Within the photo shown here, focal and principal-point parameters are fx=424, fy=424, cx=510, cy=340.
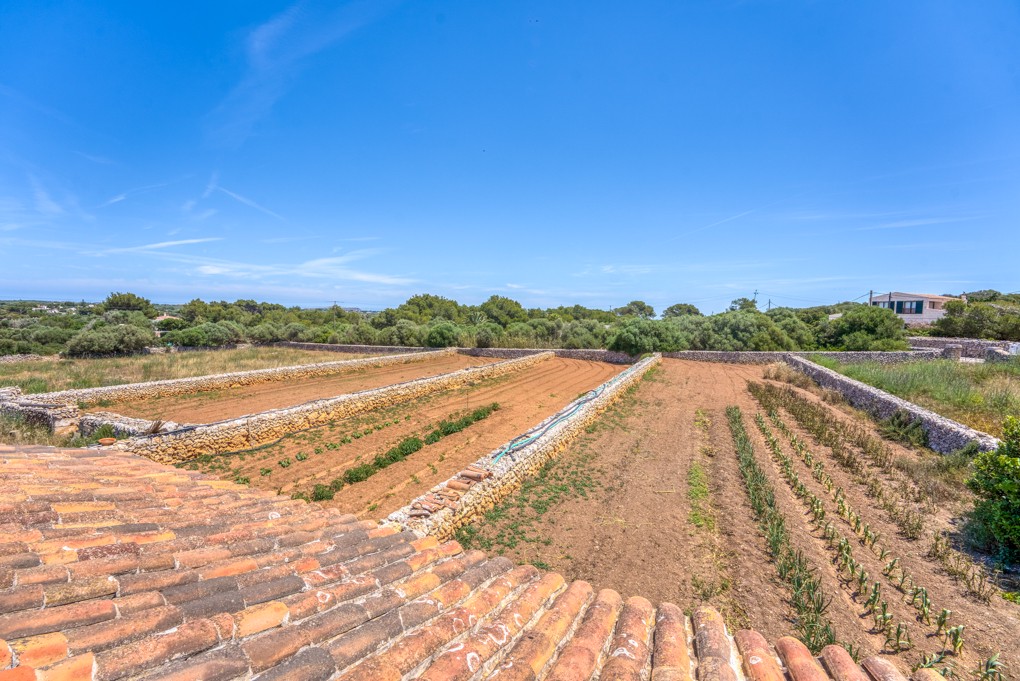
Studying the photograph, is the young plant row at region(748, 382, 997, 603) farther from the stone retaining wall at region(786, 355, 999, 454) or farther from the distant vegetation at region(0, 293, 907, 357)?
the distant vegetation at region(0, 293, 907, 357)

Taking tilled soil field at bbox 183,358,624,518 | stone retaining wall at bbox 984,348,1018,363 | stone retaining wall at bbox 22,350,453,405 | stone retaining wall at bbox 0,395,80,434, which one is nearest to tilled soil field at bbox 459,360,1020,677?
tilled soil field at bbox 183,358,624,518

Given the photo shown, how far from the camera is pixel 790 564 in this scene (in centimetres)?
571

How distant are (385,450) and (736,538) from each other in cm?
773

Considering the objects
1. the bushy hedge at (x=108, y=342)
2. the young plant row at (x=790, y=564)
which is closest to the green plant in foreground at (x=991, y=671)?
the young plant row at (x=790, y=564)

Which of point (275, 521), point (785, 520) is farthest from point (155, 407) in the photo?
point (785, 520)

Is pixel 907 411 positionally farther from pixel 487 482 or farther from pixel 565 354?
pixel 565 354

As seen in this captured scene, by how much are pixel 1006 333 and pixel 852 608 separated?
41.2 meters

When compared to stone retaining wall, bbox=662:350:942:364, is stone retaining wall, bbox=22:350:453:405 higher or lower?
lower

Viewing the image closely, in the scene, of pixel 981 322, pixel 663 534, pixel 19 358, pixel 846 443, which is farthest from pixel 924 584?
pixel 981 322

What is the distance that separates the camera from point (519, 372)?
84.6ft

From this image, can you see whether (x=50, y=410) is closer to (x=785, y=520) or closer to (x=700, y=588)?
(x=700, y=588)

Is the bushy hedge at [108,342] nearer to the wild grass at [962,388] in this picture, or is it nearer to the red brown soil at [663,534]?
the red brown soil at [663,534]

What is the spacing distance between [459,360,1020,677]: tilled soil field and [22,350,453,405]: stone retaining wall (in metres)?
14.5

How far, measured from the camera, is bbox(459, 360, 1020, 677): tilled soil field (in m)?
4.75
